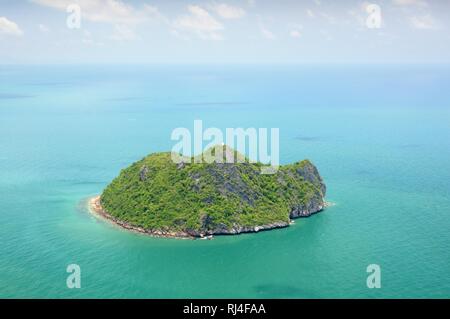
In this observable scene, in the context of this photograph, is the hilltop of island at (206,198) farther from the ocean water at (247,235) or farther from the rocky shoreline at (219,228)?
the ocean water at (247,235)

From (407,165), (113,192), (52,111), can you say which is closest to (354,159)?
(407,165)

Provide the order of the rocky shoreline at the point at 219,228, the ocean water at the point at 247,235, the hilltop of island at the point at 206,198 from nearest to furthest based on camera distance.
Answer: the ocean water at the point at 247,235 → the rocky shoreline at the point at 219,228 → the hilltop of island at the point at 206,198

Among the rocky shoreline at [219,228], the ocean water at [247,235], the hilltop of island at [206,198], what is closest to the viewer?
the ocean water at [247,235]

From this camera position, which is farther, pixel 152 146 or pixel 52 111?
pixel 52 111

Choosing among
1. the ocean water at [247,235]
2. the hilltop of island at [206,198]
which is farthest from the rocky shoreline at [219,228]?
the ocean water at [247,235]

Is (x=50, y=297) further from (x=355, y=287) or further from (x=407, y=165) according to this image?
(x=407, y=165)

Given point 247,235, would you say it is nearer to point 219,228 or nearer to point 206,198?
point 219,228

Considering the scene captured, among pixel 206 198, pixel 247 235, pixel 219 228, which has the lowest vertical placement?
pixel 247 235

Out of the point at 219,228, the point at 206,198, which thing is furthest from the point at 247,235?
the point at 206,198
